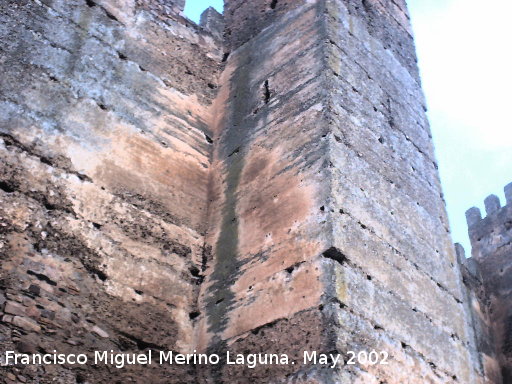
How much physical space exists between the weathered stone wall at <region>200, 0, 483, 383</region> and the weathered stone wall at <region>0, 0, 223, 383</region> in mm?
298

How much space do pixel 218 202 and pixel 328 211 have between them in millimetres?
1188

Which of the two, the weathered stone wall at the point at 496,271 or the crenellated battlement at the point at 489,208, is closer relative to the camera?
the weathered stone wall at the point at 496,271

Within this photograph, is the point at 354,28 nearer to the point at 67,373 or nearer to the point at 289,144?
the point at 289,144

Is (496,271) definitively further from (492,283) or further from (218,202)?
(218,202)

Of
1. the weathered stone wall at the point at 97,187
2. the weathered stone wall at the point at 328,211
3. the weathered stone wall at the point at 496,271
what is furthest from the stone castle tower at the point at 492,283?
the weathered stone wall at the point at 97,187

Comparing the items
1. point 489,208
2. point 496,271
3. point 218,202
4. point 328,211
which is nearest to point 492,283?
point 496,271

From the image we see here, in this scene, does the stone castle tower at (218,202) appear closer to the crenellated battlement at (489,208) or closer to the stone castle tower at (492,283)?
the stone castle tower at (492,283)

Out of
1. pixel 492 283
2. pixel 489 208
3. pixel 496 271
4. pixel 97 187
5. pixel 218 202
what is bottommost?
pixel 97 187

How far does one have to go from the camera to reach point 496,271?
28.0 ft

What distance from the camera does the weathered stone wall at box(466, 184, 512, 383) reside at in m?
7.48

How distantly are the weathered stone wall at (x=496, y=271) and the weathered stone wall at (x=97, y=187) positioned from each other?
4.64 m

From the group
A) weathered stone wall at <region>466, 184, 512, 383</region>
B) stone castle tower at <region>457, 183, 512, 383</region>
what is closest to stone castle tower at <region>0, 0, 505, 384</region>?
stone castle tower at <region>457, 183, 512, 383</region>

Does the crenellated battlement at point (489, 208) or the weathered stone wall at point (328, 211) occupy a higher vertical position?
the crenellated battlement at point (489, 208)

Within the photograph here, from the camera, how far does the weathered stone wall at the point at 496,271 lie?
24.5ft
